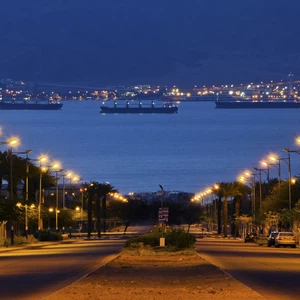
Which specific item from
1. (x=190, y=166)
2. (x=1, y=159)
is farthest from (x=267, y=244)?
(x=190, y=166)

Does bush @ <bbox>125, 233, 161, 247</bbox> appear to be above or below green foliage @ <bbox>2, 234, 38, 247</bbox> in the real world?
above

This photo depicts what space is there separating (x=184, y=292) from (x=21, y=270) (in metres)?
9.48

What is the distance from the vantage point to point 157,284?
19922 mm

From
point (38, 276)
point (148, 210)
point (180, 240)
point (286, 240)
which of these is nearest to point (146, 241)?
point (180, 240)

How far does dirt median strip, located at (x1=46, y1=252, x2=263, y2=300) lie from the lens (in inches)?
678

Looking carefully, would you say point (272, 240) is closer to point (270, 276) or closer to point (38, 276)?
point (270, 276)

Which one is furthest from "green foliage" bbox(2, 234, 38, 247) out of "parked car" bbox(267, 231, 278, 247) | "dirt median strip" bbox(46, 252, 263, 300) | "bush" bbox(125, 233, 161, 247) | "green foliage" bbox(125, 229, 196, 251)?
"dirt median strip" bbox(46, 252, 263, 300)

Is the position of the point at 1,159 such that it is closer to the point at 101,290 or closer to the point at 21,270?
the point at 21,270

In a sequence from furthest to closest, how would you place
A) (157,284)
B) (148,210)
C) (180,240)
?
(148,210) < (180,240) < (157,284)

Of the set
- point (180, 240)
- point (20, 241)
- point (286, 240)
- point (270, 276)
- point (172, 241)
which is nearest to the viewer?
point (270, 276)

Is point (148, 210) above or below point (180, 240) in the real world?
above

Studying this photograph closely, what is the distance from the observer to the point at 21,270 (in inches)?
1028

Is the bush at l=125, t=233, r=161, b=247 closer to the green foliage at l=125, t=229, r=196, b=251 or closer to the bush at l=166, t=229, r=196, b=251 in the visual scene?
the green foliage at l=125, t=229, r=196, b=251

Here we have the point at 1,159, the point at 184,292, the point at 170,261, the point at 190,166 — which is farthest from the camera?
the point at 190,166
